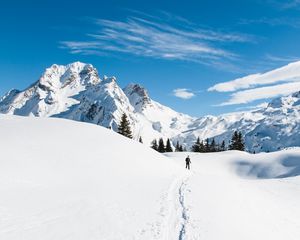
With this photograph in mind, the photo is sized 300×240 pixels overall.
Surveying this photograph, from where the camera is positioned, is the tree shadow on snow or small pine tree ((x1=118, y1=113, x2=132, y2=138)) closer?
the tree shadow on snow

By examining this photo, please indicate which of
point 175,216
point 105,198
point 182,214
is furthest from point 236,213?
point 105,198

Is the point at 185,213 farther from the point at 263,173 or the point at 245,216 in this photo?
the point at 263,173

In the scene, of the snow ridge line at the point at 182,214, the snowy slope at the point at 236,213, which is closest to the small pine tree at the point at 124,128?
the snowy slope at the point at 236,213

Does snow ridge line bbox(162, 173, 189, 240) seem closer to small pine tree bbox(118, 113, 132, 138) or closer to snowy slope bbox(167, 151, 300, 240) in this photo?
snowy slope bbox(167, 151, 300, 240)

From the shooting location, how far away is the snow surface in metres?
15.7

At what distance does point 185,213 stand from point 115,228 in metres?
4.26

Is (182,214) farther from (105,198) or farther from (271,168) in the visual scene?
(271,168)

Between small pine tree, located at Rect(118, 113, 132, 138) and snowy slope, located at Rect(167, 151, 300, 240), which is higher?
small pine tree, located at Rect(118, 113, 132, 138)

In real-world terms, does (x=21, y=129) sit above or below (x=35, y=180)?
above

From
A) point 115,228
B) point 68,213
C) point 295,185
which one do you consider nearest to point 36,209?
point 68,213

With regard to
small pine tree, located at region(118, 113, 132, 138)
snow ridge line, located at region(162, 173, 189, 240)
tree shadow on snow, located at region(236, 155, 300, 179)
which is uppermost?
small pine tree, located at region(118, 113, 132, 138)

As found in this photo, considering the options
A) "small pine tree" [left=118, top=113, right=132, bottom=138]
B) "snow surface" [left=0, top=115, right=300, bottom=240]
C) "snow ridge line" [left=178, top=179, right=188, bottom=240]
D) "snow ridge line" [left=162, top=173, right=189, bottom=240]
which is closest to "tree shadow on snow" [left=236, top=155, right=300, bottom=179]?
"snow surface" [left=0, top=115, right=300, bottom=240]

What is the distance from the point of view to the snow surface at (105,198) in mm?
15664

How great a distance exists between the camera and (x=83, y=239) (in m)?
14.2
